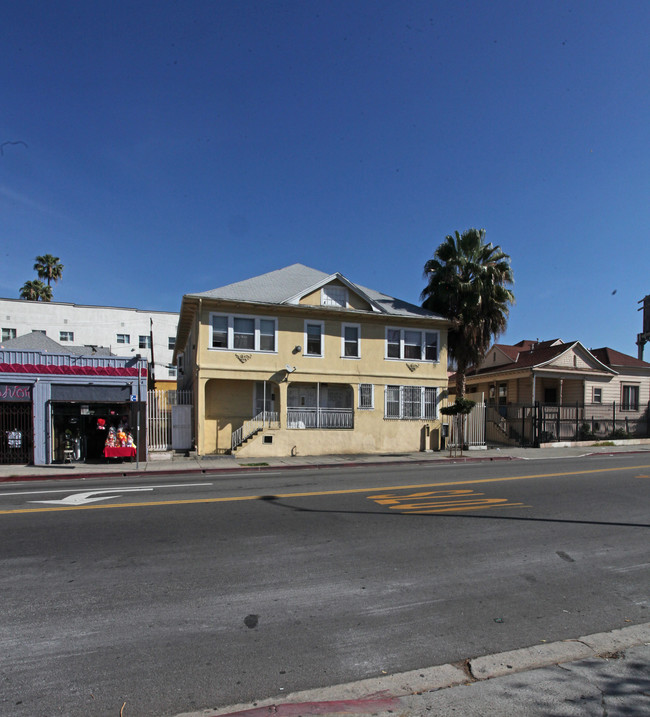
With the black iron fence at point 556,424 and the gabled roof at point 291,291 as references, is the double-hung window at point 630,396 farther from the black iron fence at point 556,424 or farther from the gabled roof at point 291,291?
the gabled roof at point 291,291

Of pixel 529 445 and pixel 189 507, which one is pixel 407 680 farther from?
pixel 529 445

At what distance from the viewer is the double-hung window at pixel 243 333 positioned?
2155 centimetres

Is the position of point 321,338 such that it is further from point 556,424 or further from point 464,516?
point 464,516

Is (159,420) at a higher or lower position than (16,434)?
higher

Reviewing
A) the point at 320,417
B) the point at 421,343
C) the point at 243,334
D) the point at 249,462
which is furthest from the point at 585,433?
the point at 243,334

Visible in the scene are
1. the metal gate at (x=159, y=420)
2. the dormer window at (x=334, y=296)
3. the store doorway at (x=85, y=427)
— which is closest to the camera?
the store doorway at (x=85, y=427)

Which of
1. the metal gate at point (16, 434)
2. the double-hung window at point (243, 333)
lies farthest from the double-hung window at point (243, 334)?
the metal gate at point (16, 434)

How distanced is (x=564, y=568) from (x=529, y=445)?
21837mm

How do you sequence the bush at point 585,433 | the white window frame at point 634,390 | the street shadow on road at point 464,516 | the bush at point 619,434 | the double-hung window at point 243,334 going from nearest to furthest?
the street shadow on road at point 464,516 < the double-hung window at point 243,334 < the bush at point 585,433 < the bush at point 619,434 < the white window frame at point 634,390

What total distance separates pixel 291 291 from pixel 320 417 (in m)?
6.03

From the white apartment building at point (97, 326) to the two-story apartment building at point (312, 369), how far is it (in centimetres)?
2555

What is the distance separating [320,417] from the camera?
22.9m

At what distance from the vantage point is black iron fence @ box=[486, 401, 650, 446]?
26.7 meters

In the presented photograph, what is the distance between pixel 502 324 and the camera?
25.6 metres
